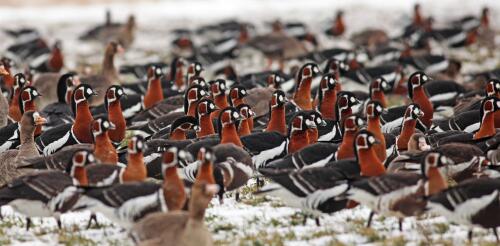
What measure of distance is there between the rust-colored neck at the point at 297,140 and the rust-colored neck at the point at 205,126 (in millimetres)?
1676

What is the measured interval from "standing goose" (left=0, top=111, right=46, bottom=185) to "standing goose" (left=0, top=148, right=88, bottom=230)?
1942mm

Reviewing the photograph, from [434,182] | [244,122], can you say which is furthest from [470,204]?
[244,122]

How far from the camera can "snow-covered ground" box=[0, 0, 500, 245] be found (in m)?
10.0

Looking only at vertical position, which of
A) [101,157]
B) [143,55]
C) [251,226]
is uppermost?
[143,55]

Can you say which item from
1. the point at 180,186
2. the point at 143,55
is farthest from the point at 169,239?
the point at 143,55

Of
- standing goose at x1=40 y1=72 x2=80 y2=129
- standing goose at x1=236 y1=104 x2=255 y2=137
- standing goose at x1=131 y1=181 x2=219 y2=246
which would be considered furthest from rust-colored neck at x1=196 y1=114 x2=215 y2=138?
standing goose at x1=131 y1=181 x2=219 y2=246

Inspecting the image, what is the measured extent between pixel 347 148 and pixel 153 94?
703 cm

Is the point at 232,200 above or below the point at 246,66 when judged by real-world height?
below

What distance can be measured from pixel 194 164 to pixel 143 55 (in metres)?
17.3

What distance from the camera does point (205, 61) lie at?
2483 centimetres

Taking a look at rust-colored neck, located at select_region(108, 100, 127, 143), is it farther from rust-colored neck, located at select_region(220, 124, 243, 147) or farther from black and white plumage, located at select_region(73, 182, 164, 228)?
black and white plumage, located at select_region(73, 182, 164, 228)

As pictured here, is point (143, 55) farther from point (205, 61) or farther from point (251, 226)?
point (251, 226)

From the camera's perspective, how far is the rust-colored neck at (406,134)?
1353 centimetres

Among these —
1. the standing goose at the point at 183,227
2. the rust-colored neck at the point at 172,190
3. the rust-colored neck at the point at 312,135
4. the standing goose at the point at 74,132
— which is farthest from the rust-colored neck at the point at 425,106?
the standing goose at the point at 183,227
